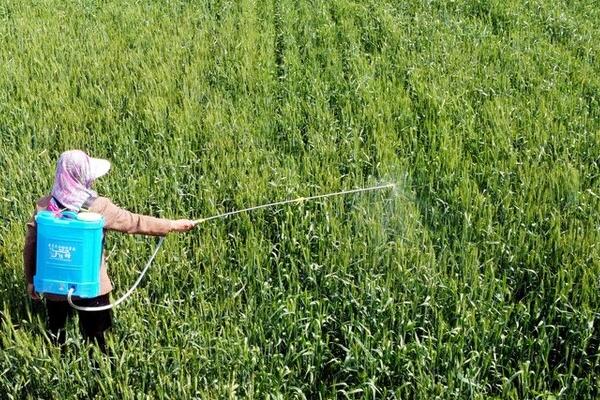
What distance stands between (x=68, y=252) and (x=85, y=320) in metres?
0.46

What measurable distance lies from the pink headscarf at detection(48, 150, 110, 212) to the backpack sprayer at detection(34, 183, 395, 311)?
7 cm

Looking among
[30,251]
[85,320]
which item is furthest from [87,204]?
[85,320]

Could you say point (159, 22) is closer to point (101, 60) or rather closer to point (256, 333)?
point (101, 60)

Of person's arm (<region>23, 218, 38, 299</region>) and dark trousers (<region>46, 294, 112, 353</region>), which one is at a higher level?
person's arm (<region>23, 218, 38, 299</region>)

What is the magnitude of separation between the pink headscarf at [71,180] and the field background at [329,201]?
2.09ft

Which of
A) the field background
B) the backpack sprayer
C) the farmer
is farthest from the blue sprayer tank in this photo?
the field background

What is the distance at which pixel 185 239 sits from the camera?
3.98 metres

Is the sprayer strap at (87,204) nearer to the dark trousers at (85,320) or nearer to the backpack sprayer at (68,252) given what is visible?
the backpack sprayer at (68,252)

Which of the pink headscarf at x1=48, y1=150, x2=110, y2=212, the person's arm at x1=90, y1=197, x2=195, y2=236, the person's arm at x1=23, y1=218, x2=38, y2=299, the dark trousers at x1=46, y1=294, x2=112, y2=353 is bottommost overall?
the dark trousers at x1=46, y1=294, x2=112, y2=353

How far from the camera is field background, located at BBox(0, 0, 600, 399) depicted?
3.08m

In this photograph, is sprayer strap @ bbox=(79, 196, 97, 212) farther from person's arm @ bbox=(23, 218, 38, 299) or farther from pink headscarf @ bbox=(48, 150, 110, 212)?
person's arm @ bbox=(23, 218, 38, 299)

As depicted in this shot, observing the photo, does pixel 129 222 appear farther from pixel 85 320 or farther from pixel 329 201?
pixel 329 201

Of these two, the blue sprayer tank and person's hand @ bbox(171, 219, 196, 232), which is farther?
person's hand @ bbox(171, 219, 196, 232)

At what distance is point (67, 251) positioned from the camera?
9.41 feet
